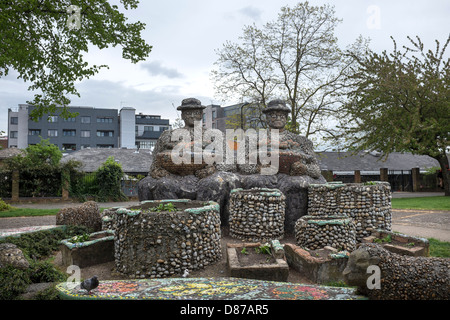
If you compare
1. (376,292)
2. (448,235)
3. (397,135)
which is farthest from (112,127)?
(376,292)

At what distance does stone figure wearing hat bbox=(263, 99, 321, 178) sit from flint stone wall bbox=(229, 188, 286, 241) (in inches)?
58.4

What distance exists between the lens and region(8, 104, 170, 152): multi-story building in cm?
4344

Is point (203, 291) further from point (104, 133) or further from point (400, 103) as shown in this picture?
point (104, 133)

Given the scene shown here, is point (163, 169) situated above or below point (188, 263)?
above

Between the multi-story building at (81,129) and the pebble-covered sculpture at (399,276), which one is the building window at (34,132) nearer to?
the multi-story building at (81,129)

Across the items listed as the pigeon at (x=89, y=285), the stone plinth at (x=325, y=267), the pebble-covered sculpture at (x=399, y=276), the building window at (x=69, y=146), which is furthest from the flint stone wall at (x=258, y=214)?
the building window at (x=69, y=146)

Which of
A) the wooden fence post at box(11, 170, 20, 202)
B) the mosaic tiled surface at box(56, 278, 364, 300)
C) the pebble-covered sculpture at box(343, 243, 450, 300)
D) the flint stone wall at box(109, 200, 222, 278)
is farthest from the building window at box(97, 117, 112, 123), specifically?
the pebble-covered sculpture at box(343, 243, 450, 300)

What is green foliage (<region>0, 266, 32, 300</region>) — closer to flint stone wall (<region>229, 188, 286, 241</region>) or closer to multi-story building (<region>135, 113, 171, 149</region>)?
flint stone wall (<region>229, 188, 286, 241</region>)

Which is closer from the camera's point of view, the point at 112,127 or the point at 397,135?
the point at 397,135

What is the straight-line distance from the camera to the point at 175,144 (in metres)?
8.47

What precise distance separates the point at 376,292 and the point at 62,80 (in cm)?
994

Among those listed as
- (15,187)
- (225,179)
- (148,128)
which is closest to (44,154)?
(15,187)
